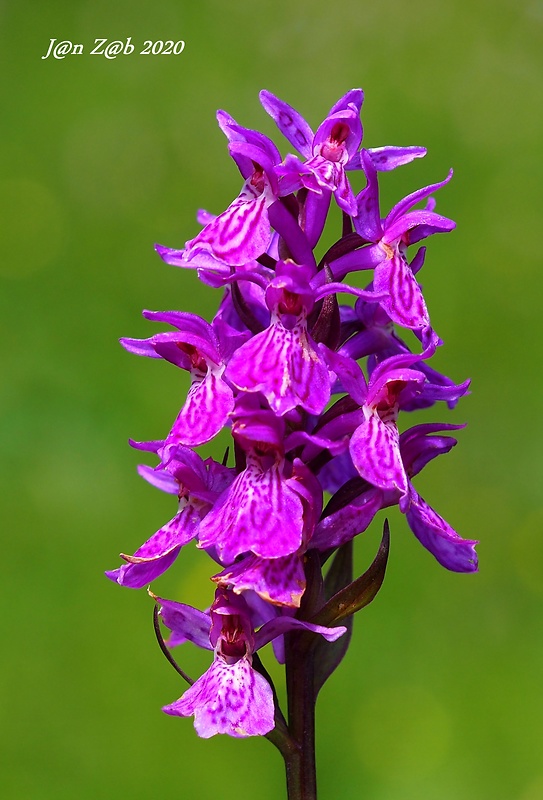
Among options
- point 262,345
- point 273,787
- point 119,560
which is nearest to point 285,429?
point 262,345

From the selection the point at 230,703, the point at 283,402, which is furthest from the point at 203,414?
the point at 230,703

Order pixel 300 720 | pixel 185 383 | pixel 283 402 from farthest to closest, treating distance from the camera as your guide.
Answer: pixel 185 383
pixel 300 720
pixel 283 402

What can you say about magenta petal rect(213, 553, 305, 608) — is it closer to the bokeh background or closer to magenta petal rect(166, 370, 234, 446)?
magenta petal rect(166, 370, 234, 446)

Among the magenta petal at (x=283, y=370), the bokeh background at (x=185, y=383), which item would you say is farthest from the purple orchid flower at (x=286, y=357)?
the bokeh background at (x=185, y=383)

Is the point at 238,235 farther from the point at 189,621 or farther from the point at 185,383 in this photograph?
the point at 185,383

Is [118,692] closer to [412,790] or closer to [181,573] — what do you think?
[181,573]
